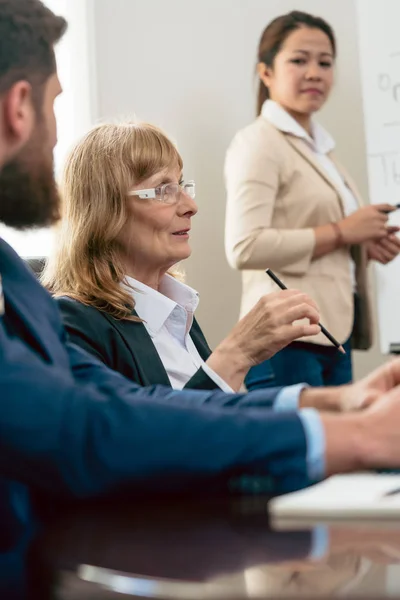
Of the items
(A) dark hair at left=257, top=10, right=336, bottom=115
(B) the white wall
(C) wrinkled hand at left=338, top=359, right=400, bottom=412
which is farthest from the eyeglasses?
(B) the white wall

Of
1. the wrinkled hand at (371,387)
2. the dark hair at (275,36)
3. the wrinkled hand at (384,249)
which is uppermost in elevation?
the dark hair at (275,36)

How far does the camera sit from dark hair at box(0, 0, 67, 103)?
0.92 metres

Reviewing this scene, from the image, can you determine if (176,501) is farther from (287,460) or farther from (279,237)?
(279,237)

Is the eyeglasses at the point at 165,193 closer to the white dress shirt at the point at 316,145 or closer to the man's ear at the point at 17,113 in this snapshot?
the man's ear at the point at 17,113

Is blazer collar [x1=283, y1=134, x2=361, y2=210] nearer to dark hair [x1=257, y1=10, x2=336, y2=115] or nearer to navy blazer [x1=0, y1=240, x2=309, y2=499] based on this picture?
dark hair [x1=257, y1=10, x2=336, y2=115]

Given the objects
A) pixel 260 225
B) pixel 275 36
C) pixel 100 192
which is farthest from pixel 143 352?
pixel 275 36

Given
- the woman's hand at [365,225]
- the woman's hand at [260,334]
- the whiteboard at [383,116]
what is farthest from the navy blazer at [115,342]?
the whiteboard at [383,116]

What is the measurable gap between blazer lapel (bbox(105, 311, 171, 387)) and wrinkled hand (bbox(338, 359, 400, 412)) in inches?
21.8

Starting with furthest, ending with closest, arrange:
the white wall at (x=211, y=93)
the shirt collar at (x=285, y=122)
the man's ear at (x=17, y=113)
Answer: the white wall at (x=211, y=93) < the shirt collar at (x=285, y=122) < the man's ear at (x=17, y=113)

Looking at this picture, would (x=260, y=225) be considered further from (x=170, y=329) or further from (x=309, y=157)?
(x=170, y=329)

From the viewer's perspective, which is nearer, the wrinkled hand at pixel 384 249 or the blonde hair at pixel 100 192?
the blonde hair at pixel 100 192

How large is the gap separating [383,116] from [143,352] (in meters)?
2.07

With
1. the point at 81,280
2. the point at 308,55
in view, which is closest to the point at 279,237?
the point at 308,55

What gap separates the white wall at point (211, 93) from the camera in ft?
12.4
